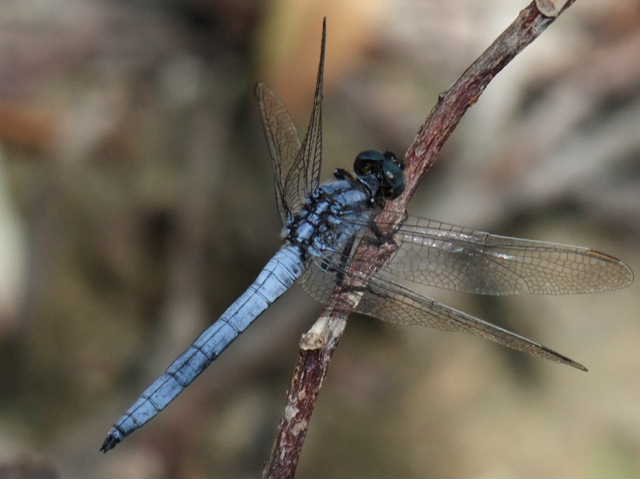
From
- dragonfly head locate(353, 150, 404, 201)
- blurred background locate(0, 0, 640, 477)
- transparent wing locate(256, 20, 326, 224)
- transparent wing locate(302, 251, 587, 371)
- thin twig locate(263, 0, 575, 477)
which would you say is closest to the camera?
thin twig locate(263, 0, 575, 477)

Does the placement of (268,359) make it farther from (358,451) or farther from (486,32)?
(486,32)

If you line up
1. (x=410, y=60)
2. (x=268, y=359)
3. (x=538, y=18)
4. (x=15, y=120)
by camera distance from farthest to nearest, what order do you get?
(x=410, y=60) < (x=15, y=120) < (x=268, y=359) < (x=538, y=18)

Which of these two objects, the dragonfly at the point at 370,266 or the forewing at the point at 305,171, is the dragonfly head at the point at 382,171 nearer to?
the dragonfly at the point at 370,266

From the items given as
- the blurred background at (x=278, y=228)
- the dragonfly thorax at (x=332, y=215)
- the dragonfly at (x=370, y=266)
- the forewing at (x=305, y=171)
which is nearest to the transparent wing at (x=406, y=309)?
the dragonfly at (x=370, y=266)

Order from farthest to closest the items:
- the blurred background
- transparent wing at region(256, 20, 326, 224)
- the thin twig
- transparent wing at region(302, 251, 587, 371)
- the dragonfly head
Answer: the blurred background, transparent wing at region(256, 20, 326, 224), the dragonfly head, transparent wing at region(302, 251, 587, 371), the thin twig

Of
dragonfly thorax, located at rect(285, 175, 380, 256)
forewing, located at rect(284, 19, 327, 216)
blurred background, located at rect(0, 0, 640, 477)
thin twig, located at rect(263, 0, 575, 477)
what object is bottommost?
thin twig, located at rect(263, 0, 575, 477)

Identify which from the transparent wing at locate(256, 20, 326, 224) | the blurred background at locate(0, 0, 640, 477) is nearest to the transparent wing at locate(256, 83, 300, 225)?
the transparent wing at locate(256, 20, 326, 224)

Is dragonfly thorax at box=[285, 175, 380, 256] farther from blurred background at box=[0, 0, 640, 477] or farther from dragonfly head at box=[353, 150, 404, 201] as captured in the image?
blurred background at box=[0, 0, 640, 477]

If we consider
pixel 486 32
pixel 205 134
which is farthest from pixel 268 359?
pixel 486 32
